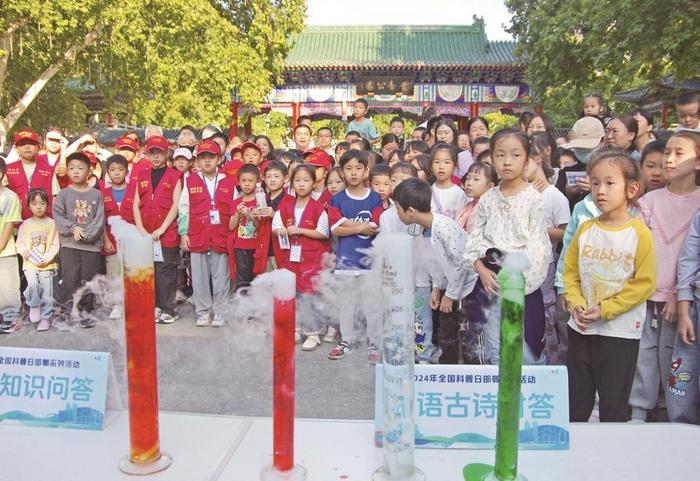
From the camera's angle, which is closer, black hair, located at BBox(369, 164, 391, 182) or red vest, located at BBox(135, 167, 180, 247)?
black hair, located at BBox(369, 164, 391, 182)

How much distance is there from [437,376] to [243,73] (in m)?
10.5

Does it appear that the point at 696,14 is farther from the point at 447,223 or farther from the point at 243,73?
the point at 243,73

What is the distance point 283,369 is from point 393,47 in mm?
21982

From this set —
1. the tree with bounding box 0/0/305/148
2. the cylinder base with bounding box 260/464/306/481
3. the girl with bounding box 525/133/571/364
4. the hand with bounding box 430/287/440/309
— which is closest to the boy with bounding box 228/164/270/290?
the hand with bounding box 430/287/440/309

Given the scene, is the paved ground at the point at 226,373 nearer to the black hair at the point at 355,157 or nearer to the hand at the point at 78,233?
the hand at the point at 78,233

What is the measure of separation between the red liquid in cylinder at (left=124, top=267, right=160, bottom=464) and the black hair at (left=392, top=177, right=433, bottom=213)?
180cm

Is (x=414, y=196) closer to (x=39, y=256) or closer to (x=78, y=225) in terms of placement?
(x=78, y=225)

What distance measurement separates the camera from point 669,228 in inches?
107

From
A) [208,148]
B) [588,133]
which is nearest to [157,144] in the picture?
[208,148]

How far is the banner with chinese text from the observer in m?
1.39

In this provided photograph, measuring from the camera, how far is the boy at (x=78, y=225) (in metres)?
4.66

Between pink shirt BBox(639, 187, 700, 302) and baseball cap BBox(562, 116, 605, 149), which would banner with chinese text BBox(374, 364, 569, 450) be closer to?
pink shirt BBox(639, 187, 700, 302)

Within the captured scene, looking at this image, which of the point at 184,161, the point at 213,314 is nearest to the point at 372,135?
the point at 184,161

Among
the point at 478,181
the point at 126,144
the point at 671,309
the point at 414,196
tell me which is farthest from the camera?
the point at 126,144
